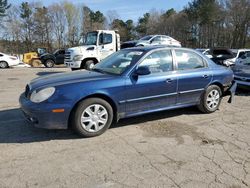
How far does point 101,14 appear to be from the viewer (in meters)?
64.1

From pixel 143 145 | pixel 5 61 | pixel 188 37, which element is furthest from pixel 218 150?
pixel 188 37

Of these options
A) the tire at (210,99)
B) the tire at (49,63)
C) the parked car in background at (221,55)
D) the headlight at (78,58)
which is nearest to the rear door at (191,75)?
the tire at (210,99)

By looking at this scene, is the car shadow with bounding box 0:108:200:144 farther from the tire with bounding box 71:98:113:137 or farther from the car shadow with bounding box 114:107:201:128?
the tire with bounding box 71:98:113:137

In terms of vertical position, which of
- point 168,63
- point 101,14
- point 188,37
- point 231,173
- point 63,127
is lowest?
point 231,173

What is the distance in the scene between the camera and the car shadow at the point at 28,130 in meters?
4.45

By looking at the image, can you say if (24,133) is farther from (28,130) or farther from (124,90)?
(124,90)

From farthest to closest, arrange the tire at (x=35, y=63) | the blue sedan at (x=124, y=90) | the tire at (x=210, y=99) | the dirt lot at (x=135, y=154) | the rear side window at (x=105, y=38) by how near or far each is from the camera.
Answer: the tire at (x=35, y=63), the rear side window at (x=105, y=38), the tire at (x=210, y=99), the blue sedan at (x=124, y=90), the dirt lot at (x=135, y=154)

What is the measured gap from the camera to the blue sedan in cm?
426

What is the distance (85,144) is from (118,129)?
0.88 meters

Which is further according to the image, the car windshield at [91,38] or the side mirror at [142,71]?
the car windshield at [91,38]

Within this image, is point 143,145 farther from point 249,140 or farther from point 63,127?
point 249,140

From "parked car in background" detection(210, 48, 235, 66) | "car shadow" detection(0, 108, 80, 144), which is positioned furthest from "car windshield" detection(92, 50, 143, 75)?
"parked car in background" detection(210, 48, 235, 66)

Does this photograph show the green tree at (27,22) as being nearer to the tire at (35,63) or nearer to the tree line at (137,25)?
the tree line at (137,25)

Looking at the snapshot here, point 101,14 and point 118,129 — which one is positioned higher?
point 101,14
